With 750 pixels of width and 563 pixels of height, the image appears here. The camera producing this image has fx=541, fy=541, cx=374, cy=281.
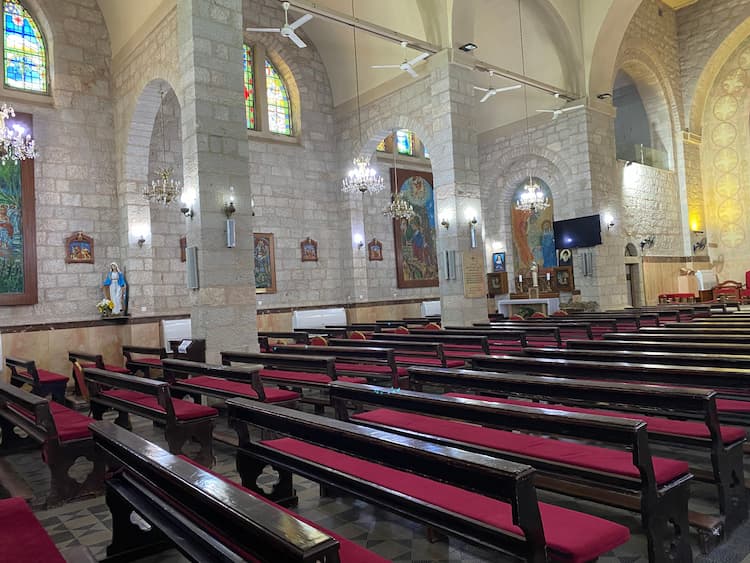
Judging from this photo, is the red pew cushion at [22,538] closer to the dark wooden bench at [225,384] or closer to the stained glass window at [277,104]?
the dark wooden bench at [225,384]

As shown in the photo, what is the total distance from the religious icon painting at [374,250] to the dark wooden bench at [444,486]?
12.3 m

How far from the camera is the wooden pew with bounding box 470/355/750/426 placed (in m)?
3.31

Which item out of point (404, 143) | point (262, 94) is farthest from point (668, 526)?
point (404, 143)

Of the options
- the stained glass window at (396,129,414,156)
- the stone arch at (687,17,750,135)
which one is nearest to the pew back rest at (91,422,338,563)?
the stained glass window at (396,129,414,156)

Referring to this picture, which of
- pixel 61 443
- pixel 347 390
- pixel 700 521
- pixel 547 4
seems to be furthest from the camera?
pixel 547 4

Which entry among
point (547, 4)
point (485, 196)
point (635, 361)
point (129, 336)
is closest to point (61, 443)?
point (635, 361)

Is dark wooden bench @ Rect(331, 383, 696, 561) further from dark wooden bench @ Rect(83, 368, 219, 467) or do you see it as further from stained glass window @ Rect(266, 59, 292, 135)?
stained glass window @ Rect(266, 59, 292, 135)

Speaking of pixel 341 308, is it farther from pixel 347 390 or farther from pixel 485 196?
pixel 347 390

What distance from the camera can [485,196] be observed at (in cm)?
1903

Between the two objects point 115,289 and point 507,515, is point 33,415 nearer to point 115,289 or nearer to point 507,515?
point 507,515

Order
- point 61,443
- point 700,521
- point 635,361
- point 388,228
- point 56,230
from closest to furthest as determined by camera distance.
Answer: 1. point 700,521
2. point 61,443
3. point 635,361
4. point 56,230
5. point 388,228

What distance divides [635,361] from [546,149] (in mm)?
12748

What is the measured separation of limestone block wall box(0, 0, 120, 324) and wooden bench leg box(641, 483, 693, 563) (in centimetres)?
1058

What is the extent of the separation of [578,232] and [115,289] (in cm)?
1148
